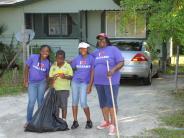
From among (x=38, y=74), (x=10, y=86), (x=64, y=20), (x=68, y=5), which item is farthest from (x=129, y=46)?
(x=64, y=20)

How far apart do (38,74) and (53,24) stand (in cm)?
1275

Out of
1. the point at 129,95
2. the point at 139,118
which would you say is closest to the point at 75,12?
the point at 129,95

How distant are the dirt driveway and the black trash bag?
11cm

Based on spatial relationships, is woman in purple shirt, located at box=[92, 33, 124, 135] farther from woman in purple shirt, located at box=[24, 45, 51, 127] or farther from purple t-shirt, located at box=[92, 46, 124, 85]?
woman in purple shirt, located at box=[24, 45, 51, 127]

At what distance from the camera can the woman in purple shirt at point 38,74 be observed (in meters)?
8.53

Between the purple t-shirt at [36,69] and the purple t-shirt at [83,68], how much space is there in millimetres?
577

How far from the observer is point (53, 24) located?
21094 mm

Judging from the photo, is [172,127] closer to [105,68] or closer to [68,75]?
[105,68]

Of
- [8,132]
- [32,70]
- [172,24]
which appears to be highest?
[172,24]

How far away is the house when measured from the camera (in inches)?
760

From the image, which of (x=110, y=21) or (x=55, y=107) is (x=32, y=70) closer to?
(x=55, y=107)

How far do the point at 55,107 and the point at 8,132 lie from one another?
1010mm

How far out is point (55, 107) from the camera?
8398 mm

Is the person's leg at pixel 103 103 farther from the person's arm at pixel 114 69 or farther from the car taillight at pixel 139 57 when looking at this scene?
the car taillight at pixel 139 57
